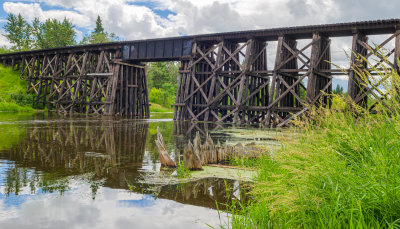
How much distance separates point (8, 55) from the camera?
38.6m

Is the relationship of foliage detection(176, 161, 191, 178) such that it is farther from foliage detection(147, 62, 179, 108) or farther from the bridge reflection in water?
foliage detection(147, 62, 179, 108)

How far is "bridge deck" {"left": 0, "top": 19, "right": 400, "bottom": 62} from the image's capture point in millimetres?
15476

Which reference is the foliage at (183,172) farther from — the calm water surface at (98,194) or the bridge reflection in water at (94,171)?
the bridge reflection in water at (94,171)

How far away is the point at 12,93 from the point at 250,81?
22994 mm

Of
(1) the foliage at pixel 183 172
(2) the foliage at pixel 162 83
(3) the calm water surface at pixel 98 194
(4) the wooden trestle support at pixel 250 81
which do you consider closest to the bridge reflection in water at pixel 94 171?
(3) the calm water surface at pixel 98 194

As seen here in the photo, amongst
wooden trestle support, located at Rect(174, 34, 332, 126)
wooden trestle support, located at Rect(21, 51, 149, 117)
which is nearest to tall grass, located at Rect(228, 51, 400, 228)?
wooden trestle support, located at Rect(174, 34, 332, 126)

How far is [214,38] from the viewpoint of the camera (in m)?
20.2

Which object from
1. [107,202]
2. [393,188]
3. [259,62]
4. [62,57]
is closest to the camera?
[393,188]

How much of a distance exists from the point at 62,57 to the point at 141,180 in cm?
2854

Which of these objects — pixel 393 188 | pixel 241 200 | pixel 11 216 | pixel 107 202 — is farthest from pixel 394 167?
pixel 11 216

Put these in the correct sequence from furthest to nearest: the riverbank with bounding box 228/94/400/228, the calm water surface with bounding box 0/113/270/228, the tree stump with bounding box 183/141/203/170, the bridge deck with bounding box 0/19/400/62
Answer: the bridge deck with bounding box 0/19/400/62, the tree stump with bounding box 183/141/203/170, the calm water surface with bounding box 0/113/270/228, the riverbank with bounding box 228/94/400/228

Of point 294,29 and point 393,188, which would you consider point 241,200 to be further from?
point 294,29

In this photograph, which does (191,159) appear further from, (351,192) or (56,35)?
(56,35)

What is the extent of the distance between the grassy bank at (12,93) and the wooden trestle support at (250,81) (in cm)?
1508
